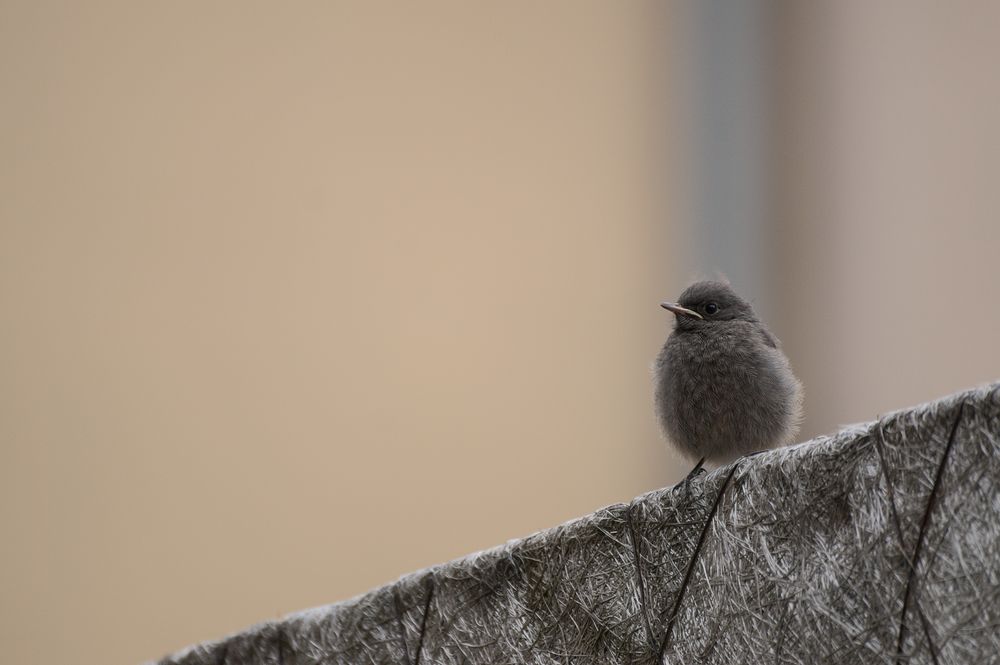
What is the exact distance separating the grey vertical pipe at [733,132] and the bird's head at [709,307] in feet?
16.0

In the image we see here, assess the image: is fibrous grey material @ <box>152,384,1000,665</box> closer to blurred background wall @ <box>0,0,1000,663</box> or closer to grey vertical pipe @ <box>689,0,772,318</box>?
blurred background wall @ <box>0,0,1000,663</box>

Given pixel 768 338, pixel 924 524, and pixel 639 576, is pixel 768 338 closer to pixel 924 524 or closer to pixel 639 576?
pixel 639 576

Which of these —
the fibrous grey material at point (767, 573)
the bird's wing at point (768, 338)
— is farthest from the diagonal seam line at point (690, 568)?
the bird's wing at point (768, 338)

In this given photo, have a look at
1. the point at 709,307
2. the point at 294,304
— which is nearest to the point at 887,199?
the point at 294,304

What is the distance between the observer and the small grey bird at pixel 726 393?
317 cm

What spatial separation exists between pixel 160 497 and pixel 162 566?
0.31m

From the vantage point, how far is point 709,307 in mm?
3545

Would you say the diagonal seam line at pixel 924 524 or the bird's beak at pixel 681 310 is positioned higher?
the bird's beak at pixel 681 310

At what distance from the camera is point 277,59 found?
710 cm

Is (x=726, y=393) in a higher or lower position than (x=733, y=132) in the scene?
lower

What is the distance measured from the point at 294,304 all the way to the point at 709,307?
11.9 feet

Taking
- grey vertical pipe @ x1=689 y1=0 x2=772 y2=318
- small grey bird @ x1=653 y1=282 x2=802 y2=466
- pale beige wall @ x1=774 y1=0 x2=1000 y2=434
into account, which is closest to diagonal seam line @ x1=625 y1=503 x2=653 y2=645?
small grey bird @ x1=653 y1=282 x2=802 y2=466

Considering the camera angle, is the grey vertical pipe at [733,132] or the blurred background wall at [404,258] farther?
the grey vertical pipe at [733,132]

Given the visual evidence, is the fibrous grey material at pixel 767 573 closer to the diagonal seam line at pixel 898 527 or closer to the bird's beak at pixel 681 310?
the diagonal seam line at pixel 898 527
